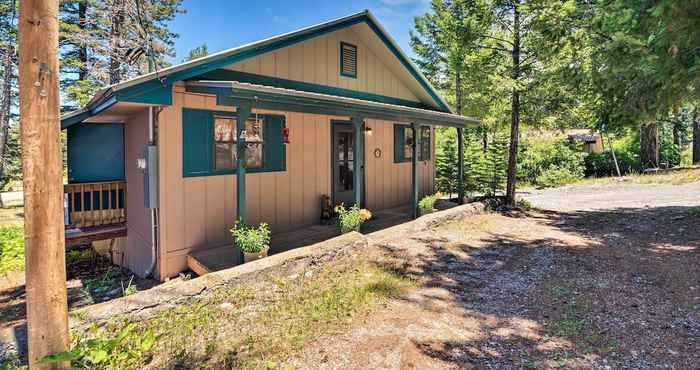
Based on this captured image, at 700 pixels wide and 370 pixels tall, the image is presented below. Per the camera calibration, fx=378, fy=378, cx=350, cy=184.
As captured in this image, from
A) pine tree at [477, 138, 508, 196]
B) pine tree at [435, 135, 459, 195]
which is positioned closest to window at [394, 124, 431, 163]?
pine tree at [477, 138, 508, 196]

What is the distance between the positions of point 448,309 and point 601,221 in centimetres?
727

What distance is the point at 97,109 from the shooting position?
5.95 metres

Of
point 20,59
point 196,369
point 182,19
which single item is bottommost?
point 196,369

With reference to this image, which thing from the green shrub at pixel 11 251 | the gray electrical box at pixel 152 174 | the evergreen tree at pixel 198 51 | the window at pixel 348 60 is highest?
the evergreen tree at pixel 198 51

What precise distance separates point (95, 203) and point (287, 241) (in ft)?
12.3

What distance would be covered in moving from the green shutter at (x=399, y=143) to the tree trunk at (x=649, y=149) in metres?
16.9

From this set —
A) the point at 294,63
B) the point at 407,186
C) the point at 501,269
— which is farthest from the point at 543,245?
the point at 294,63

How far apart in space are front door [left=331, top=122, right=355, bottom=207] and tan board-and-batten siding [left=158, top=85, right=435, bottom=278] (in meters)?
0.21

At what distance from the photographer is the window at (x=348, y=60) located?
8.61 metres

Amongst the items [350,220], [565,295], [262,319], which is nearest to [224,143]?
[350,220]

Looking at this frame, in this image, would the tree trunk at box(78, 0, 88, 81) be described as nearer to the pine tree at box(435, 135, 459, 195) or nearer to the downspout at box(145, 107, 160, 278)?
the downspout at box(145, 107, 160, 278)

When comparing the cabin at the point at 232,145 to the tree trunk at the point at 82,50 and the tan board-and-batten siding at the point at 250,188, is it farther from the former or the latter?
the tree trunk at the point at 82,50

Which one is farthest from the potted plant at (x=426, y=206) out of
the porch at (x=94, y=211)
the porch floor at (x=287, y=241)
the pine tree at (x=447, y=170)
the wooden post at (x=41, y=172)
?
the wooden post at (x=41, y=172)

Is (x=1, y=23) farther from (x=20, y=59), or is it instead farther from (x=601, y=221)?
(x=601, y=221)
